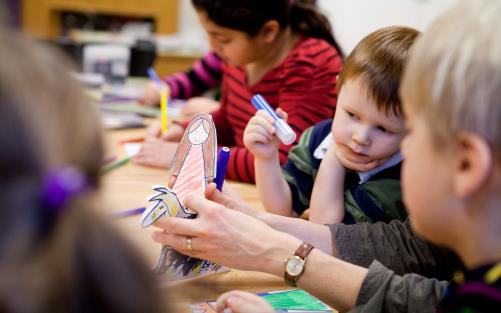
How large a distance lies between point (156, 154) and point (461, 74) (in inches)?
39.7

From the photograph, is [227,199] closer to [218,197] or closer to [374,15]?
[218,197]

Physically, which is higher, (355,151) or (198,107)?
(355,151)

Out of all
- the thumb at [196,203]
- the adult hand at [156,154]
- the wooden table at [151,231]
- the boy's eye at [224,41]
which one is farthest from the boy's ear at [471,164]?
the boy's eye at [224,41]

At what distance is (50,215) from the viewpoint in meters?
0.36

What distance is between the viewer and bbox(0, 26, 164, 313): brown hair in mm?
344

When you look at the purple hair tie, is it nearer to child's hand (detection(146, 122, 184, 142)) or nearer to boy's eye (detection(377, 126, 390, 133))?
boy's eye (detection(377, 126, 390, 133))

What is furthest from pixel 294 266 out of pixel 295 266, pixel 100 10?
pixel 100 10

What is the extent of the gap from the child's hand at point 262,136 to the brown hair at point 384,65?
6.0 inches

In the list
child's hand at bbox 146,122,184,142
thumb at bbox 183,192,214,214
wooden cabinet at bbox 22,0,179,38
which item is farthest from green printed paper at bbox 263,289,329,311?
wooden cabinet at bbox 22,0,179,38

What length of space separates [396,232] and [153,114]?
3.72 ft

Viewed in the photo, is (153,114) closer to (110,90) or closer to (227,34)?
(110,90)

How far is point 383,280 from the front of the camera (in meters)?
0.82

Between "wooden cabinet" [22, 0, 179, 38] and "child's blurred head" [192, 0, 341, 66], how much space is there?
8.25 ft

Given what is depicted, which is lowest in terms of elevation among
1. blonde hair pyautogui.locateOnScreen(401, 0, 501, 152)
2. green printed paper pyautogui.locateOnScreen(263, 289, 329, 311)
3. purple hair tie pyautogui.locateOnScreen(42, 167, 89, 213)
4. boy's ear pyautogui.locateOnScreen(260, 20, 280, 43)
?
green printed paper pyautogui.locateOnScreen(263, 289, 329, 311)
